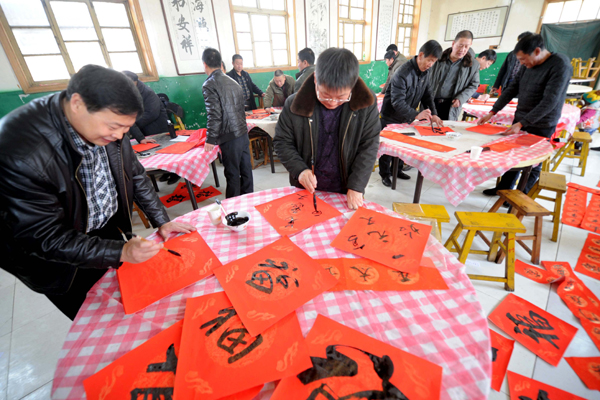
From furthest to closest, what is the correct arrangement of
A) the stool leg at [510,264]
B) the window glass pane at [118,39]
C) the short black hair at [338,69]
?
the window glass pane at [118,39] < the stool leg at [510,264] < the short black hair at [338,69]

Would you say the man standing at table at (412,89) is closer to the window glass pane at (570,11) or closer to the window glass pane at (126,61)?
the window glass pane at (126,61)

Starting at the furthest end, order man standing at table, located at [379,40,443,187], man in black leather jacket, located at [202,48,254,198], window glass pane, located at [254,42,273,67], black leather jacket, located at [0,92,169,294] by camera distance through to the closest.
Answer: window glass pane, located at [254,42,273,67] < man standing at table, located at [379,40,443,187] < man in black leather jacket, located at [202,48,254,198] < black leather jacket, located at [0,92,169,294]

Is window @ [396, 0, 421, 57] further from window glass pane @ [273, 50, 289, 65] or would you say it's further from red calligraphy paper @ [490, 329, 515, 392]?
red calligraphy paper @ [490, 329, 515, 392]

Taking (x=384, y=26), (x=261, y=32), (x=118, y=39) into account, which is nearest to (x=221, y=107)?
(x=118, y=39)

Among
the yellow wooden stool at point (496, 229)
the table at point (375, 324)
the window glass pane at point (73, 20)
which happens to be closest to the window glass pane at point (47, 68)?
the window glass pane at point (73, 20)

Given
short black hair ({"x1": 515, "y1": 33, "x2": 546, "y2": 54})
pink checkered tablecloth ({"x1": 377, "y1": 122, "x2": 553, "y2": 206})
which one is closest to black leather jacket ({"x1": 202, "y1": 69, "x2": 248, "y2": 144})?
pink checkered tablecloth ({"x1": 377, "y1": 122, "x2": 553, "y2": 206})

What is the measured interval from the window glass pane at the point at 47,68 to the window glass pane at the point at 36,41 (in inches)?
3.2

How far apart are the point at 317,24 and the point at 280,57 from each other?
1.15 m

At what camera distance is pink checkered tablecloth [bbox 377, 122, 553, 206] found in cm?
163

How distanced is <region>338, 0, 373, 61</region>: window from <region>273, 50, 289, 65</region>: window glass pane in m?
1.65

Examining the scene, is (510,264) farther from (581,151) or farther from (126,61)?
(126,61)

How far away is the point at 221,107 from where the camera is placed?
7.75ft

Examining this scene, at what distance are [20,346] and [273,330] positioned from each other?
194 centimetres

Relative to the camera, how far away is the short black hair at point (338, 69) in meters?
1.02
